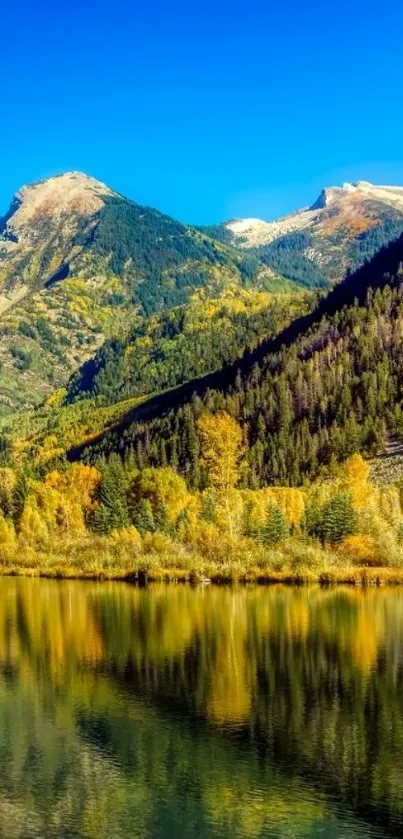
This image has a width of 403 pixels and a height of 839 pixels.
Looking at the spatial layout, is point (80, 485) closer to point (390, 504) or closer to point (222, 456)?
point (222, 456)

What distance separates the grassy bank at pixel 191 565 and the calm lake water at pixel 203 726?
2652 centimetres

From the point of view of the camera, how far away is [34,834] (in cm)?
2994

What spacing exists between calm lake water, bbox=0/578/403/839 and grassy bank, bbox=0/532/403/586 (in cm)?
2652

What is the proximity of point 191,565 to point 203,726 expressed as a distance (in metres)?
70.5

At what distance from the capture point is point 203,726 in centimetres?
4294

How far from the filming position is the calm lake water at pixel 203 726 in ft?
104

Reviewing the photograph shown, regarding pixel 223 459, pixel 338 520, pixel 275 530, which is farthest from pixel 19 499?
pixel 338 520

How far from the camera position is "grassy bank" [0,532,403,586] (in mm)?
107000

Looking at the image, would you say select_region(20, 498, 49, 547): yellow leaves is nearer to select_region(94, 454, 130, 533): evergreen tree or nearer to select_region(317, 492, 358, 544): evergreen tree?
select_region(94, 454, 130, 533): evergreen tree

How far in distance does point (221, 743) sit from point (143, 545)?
8609cm

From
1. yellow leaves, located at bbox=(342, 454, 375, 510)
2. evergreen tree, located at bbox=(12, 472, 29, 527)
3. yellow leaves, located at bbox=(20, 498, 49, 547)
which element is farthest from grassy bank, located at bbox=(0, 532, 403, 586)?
evergreen tree, located at bbox=(12, 472, 29, 527)

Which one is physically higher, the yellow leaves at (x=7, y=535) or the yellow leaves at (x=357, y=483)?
the yellow leaves at (x=357, y=483)

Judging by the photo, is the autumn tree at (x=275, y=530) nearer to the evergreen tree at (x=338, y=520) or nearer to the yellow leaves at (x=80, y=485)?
the evergreen tree at (x=338, y=520)

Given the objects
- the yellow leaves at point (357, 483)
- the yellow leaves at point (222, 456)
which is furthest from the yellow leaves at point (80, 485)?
the yellow leaves at point (357, 483)
